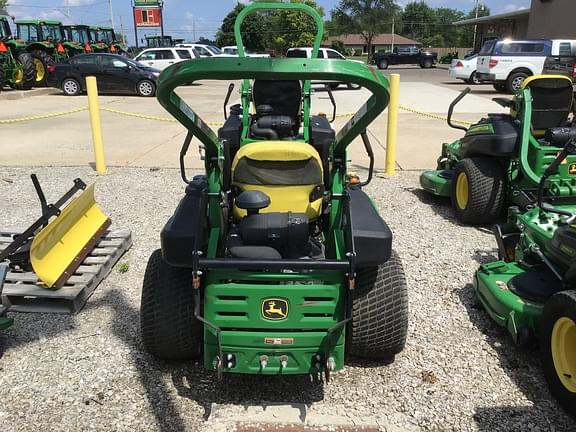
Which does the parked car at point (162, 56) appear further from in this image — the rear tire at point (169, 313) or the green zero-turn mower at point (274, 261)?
the rear tire at point (169, 313)

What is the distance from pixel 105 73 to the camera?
1691 centimetres

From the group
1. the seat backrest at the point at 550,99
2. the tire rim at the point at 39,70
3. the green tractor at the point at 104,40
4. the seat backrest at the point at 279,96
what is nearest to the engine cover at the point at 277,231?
the seat backrest at the point at 279,96

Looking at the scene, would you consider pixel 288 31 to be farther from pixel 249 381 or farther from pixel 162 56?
pixel 249 381

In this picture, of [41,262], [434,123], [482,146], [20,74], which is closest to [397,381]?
[41,262]

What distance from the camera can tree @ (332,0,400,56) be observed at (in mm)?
59844

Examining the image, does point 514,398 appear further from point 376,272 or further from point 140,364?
point 140,364

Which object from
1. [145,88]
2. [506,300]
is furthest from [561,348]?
[145,88]

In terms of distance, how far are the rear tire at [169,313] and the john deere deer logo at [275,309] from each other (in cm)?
52

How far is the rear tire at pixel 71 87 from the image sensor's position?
1698 centimetres

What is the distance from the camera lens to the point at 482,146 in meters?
5.17

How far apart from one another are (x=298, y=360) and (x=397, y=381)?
2.34 ft

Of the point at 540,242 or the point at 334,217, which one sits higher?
the point at 334,217

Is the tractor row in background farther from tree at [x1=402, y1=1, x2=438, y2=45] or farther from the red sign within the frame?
tree at [x1=402, y1=1, x2=438, y2=45]

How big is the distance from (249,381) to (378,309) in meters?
0.81
